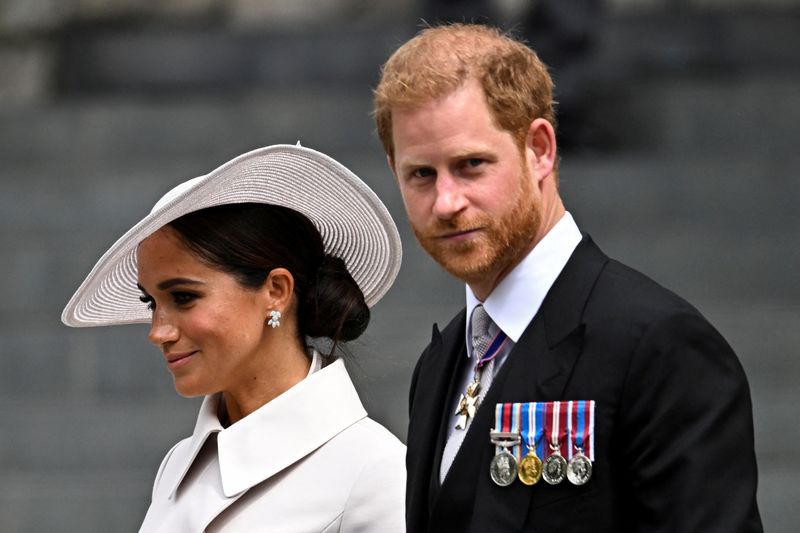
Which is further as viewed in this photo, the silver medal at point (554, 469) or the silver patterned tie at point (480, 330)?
the silver patterned tie at point (480, 330)

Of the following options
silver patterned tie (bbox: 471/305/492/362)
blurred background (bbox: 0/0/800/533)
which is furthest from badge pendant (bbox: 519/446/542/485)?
blurred background (bbox: 0/0/800/533)

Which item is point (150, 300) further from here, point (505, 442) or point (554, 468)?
point (554, 468)

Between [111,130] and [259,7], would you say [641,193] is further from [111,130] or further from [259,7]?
[259,7]

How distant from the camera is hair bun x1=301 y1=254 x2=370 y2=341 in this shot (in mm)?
3895

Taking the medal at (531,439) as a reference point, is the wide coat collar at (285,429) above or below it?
above

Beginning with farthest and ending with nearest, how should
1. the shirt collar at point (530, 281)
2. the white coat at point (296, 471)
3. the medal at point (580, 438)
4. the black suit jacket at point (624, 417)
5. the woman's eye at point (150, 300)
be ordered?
the woman's eye at point (150, 300)
the white coat at point (296, 471)
the shirt collar at point (530, 281)
the medal at point (580, 438)
the black suit jacket at point (624, 417)

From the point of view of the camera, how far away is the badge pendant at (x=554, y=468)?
9.59 ft

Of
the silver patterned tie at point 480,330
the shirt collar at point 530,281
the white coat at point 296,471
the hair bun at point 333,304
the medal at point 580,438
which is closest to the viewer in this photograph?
the medal at point 580,438

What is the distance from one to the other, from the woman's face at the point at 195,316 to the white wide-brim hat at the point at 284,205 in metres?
0.08

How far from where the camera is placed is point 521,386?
3.04 m

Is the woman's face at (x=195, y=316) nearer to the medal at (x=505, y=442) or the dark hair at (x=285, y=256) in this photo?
the dark hair at (x=285, y=256)

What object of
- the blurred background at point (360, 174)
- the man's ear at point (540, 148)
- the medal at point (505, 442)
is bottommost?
the medal at point (505, 442)

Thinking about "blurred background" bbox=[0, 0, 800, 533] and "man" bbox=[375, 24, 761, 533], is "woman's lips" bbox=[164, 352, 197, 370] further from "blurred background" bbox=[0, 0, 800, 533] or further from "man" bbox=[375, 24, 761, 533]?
"blurred background" bbox=[0, 0, 800, 533]

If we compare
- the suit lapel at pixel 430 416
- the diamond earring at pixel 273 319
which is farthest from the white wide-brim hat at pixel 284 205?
the suit lapel at pixel 430 416
